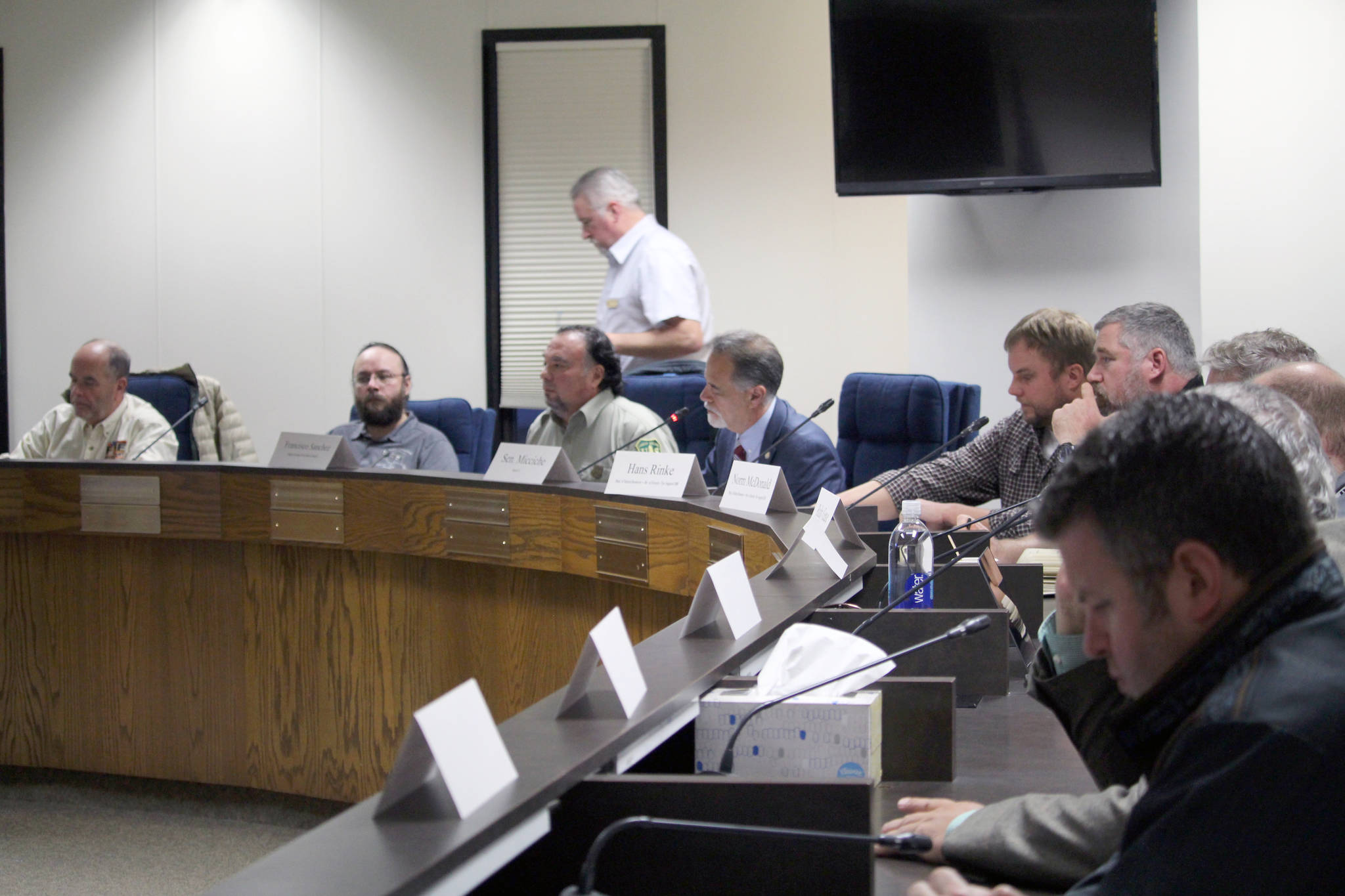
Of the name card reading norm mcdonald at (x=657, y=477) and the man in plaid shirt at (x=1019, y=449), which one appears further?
the man in plaid shirt at (x=1019, y=449)

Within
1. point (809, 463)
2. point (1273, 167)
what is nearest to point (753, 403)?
point (809, 463)

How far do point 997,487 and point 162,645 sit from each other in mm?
2287

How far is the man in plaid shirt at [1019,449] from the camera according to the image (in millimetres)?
3359

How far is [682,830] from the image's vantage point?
1041 millimetres

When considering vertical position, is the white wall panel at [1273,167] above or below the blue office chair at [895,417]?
above

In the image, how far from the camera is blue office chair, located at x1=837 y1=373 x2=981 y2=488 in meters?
3.81

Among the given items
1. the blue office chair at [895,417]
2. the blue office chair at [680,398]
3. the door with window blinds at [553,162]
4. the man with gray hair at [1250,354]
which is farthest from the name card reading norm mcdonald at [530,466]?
the door with window blinds at [553,162]

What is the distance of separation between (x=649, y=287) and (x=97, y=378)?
1923 millimetres

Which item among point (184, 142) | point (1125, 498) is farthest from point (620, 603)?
point (184, 142)

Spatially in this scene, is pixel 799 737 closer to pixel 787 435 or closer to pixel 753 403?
pixel 787 435

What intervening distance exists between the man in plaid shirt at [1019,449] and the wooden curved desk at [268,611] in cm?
90

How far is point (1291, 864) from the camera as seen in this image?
754 mm

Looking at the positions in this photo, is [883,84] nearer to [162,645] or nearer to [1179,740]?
[162,645]

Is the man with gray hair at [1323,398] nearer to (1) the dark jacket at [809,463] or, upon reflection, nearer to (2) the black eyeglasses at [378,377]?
(1) the dark jacket at [809,463]
